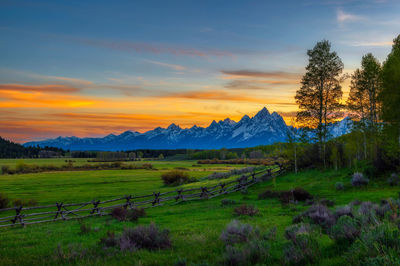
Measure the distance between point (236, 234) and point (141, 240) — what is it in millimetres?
3345

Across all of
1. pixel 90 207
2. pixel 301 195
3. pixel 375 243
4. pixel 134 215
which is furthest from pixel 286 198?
pixel 90 207

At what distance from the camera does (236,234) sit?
9945 millimetres

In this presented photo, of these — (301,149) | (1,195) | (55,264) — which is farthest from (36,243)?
(301,149)

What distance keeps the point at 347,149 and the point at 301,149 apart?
20.0ft

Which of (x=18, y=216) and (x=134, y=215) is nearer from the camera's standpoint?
(x=134, y=215)

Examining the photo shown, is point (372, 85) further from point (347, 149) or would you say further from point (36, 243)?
point (36, 243)

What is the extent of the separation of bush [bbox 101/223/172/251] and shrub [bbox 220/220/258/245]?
2.00m

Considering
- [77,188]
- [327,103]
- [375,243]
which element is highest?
[327,103]

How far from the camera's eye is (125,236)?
9.98 m

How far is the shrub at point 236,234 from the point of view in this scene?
31.2 ft

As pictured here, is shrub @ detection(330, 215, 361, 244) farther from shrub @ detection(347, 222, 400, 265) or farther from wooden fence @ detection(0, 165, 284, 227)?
wooden fence @ detection(0, 165, 284, 227)

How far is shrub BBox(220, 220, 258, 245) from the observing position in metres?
9.51

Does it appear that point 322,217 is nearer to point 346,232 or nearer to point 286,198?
point 346,232

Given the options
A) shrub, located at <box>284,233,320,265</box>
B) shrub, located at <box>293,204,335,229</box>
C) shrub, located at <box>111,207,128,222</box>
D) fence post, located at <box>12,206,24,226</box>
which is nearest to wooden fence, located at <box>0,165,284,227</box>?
fence post, located at <box>12,206,24,226</box>
